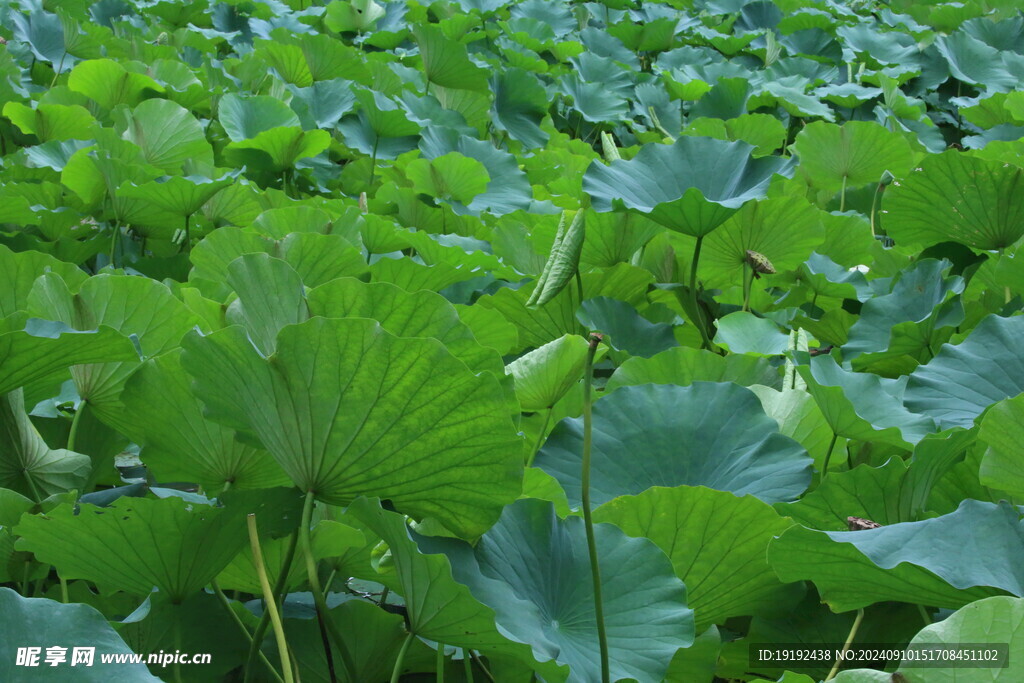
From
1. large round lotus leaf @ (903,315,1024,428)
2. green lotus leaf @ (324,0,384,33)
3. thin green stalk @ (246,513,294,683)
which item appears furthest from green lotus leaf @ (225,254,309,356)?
green lotus leaf @ (324,0,384,33)

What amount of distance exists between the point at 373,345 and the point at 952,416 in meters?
0.67

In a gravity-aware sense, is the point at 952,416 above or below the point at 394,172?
above

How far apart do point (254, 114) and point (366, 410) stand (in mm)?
1475

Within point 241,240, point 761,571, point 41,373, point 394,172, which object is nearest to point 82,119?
point 394,172

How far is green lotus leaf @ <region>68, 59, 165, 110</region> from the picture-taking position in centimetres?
191

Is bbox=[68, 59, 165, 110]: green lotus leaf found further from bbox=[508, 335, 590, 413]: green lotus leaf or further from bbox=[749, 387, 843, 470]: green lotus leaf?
bbox=[749, 387, 843, 470]: green lotus leaf

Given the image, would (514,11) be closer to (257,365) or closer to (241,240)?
(241,240)

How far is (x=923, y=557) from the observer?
0.62 metres

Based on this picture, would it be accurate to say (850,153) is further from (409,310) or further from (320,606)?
(320,606)

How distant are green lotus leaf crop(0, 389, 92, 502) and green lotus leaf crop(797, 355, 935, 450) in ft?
2.26

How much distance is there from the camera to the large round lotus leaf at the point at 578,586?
672mm

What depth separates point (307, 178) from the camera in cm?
194

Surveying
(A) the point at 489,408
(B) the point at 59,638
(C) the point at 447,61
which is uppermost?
(A) the point at 489,408

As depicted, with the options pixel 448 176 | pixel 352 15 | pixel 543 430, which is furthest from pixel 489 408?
pixel 352 15
